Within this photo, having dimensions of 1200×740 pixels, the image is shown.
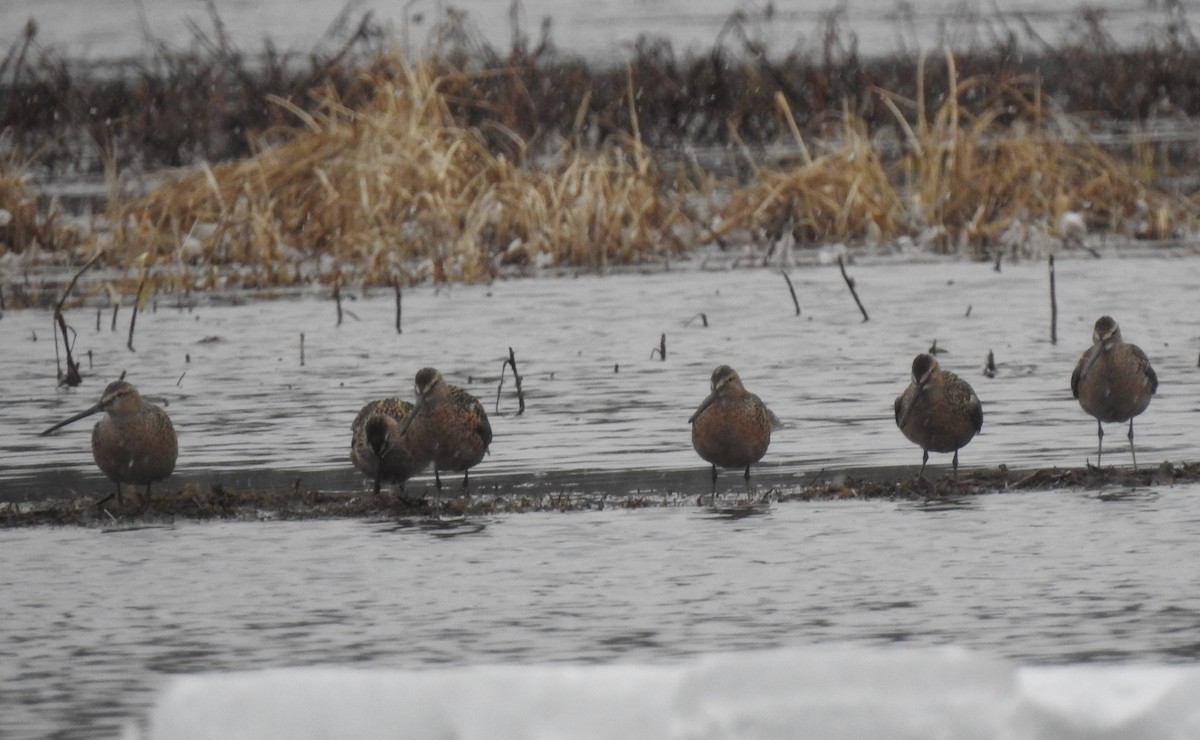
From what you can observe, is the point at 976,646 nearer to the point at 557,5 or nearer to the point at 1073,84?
the point at 1073,84

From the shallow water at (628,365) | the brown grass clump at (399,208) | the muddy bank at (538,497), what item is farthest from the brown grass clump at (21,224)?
the muddy bank at (538,497)

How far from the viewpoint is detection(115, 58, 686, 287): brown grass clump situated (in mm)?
16656

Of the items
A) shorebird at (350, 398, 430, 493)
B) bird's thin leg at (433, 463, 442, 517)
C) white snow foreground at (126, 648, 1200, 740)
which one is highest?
white snow foreground at (126, 648, 1200, 740)

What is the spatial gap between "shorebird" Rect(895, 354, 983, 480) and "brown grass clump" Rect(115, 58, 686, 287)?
25.8 feet

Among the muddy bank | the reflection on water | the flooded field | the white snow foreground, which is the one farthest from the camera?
the muddy bank

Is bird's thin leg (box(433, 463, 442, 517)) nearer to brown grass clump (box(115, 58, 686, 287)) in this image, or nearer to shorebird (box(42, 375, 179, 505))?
shorebird (box(42, 375, 179, 505))

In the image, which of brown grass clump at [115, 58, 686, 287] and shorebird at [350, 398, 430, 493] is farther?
brown grass clump at [115, 58, 686, 287]

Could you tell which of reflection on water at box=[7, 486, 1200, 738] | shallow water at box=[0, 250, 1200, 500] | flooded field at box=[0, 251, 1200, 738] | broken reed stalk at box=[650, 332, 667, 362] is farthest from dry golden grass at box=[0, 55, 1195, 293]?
reflection on water at box=[7, 486, 1200, 738]

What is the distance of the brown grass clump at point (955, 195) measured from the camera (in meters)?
17.5

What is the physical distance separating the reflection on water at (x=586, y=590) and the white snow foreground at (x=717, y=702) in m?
2.11

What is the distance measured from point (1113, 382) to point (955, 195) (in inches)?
351

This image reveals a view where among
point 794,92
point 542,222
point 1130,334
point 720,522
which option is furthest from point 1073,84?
point 720,522

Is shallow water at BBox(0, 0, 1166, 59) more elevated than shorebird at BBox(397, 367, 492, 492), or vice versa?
shallow water at BBox(0, 0, 1166, 59)

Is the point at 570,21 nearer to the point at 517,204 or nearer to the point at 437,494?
the point at 517,204
